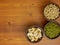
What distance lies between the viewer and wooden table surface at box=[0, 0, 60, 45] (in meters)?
1.72

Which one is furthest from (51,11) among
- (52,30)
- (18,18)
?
(18,18)

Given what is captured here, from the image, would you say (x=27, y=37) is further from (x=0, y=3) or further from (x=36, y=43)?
(x=0, y=3)

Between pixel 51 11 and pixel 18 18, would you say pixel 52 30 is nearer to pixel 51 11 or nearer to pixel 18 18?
pixel 51 11

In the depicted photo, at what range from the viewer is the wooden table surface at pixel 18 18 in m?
1.72

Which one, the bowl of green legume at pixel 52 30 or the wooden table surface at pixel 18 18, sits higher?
the wooden table surface at pixel 18 18

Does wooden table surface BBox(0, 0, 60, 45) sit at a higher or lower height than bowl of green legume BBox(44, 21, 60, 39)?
higher

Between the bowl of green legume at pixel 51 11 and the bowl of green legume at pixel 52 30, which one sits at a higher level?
the bowl of green legume at pixel 51 11

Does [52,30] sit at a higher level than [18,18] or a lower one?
lower

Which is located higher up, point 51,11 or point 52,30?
point 51,11

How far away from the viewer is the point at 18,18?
1733 millimetres

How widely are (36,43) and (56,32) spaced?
0.67 feet

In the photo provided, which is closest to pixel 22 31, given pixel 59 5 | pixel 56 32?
pixel 56 32

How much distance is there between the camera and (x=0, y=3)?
1.75 m

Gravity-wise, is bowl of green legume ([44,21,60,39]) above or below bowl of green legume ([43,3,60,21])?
below
